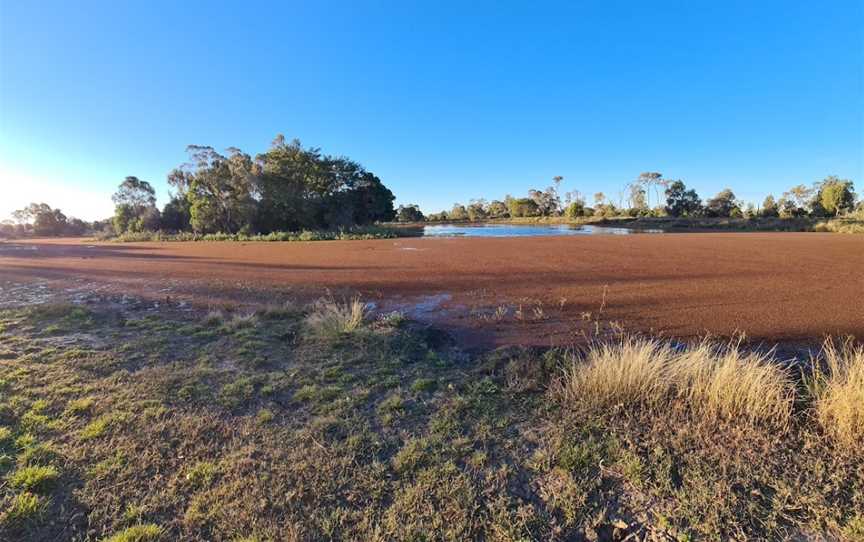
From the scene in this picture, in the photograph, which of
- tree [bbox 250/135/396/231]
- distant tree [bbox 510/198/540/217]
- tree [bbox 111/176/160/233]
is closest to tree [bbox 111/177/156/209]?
tree [bbox 111/176/160/233]

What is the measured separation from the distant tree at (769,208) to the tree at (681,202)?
29.5 ft

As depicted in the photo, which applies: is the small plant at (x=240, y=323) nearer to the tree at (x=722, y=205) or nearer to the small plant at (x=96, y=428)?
the small plant at (x=96, y=428)

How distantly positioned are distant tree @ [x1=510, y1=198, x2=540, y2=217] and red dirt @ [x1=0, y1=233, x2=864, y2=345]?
85273 millimetres

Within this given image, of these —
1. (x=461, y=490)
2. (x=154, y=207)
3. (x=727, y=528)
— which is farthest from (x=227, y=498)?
(x=154, y=207)

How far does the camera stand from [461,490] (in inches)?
97.1

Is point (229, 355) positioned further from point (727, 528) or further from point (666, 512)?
point (727, 528)

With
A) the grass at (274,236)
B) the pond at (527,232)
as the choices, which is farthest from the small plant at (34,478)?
the pond at (527,232)

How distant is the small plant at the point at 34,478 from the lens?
248cm

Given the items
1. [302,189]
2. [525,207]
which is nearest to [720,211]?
[525,207]

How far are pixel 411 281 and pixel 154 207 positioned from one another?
53.1m

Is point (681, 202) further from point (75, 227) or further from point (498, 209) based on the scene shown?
point (75, 227)

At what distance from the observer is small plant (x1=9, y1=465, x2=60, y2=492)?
8.14 feet

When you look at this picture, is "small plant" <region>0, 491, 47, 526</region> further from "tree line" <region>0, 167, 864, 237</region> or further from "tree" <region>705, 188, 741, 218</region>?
"tree" <region>705, 188, 741, 218</region>

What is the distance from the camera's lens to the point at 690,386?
3.70 metres
